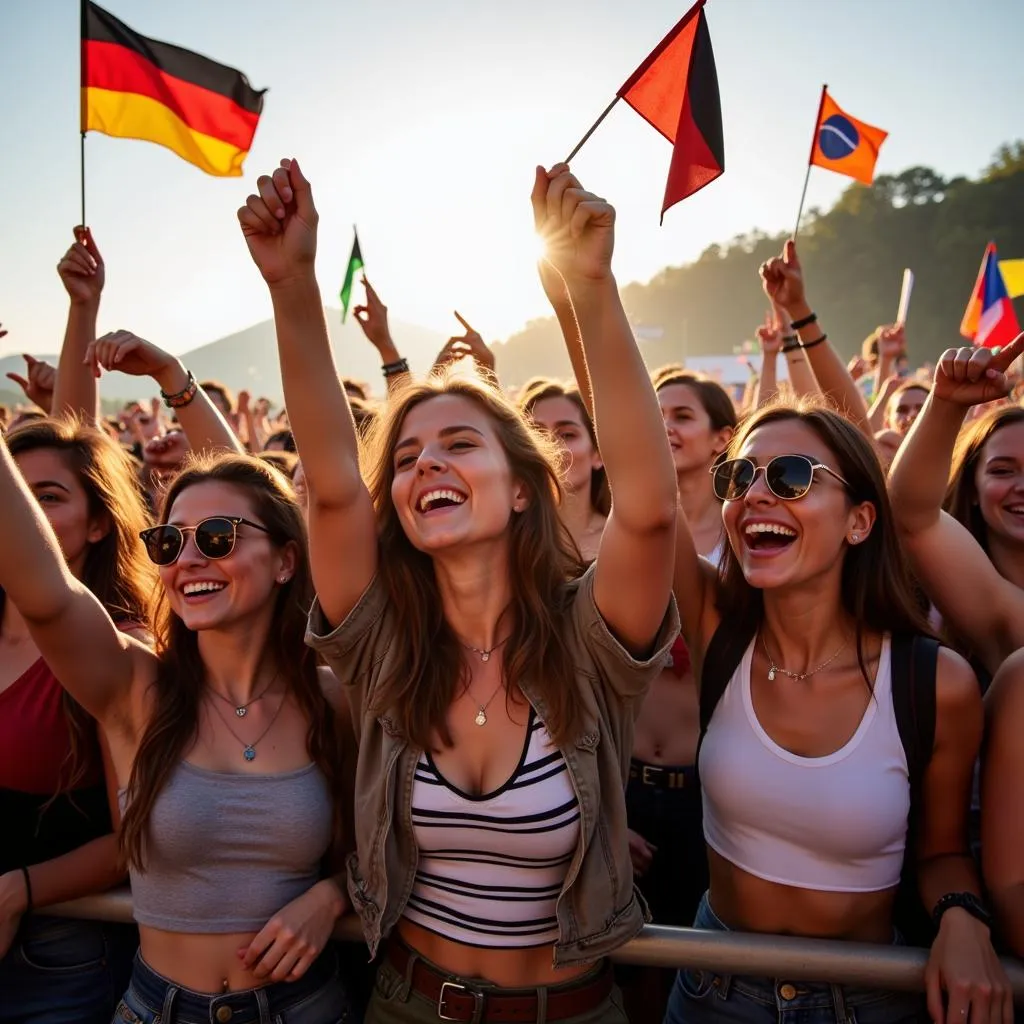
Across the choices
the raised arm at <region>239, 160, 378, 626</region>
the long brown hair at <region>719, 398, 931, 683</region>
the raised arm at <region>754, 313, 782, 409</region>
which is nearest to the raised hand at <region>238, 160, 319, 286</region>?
the raised arm at <region>239, 160, 378, 626</region>

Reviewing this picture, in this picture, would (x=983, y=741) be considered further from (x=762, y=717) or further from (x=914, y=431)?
(x=914, y=431)

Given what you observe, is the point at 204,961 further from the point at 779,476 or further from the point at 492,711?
the point at 779,476

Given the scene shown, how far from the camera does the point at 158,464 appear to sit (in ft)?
13.6

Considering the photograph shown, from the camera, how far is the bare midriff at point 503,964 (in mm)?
1918

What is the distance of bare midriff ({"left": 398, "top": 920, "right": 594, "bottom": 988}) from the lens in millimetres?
1918

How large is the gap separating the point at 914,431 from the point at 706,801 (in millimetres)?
1193

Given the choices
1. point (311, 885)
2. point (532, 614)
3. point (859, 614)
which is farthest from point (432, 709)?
point (859, 614)

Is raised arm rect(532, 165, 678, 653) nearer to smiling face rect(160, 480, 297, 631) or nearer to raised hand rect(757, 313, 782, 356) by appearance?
smiling face rect(160, 480, 297, 631)

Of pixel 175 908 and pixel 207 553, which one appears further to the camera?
pixel 207 553

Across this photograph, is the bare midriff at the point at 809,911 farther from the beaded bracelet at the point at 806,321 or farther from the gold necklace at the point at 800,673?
the beaded bracelet at the point at 806,321

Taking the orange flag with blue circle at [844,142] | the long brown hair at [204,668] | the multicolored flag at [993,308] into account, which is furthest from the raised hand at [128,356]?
the multicolored flag at [993,308]

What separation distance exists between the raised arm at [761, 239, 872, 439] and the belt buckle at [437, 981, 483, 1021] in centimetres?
270

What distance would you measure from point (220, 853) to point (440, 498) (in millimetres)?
1001

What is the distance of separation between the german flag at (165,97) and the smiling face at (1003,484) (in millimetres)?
4282
